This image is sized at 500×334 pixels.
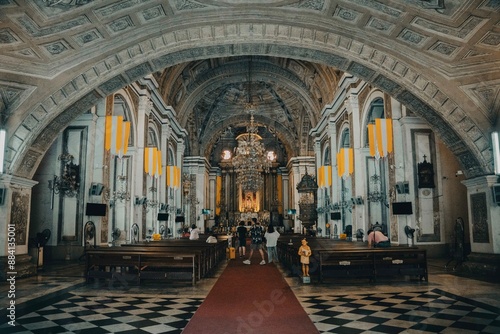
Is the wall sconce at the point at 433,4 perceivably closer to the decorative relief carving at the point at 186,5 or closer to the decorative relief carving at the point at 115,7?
the decorative relief carving at the point at 186,5

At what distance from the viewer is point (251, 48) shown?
1042 centimetres

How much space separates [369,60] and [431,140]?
4278 millimetres

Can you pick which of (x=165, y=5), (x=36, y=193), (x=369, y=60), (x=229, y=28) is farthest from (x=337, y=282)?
(x=36, y=193)

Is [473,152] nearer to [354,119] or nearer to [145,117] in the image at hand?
[354,119]

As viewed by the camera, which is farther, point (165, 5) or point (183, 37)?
point (183, 37)

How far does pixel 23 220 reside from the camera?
8.73 meters

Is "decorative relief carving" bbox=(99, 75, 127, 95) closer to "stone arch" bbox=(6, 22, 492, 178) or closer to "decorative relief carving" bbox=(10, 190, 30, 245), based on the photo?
"stone arch" bbox=(6, 22, 492, 178)

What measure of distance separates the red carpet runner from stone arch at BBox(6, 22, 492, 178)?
509 centimetres

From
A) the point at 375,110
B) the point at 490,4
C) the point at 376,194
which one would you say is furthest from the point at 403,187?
the point at 490,4

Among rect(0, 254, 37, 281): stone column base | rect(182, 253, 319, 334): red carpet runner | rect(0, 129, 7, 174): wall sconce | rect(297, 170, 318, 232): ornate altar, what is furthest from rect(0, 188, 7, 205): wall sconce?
rect(297, 170, 318, 232): ornate altar

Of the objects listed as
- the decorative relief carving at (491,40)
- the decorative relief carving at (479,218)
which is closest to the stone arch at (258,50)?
the decorative relief carving at (479,218)

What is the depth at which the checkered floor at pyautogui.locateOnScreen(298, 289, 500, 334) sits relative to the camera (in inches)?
186

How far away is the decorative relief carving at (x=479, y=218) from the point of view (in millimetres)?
Answer: 8852

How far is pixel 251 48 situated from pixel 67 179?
6434 millimetres
